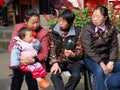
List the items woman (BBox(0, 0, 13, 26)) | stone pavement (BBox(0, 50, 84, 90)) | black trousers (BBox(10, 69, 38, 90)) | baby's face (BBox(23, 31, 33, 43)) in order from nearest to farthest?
1. baby's face (BBox(23, 31, 33, 43))
2. black trousers (BBox(10, 69, 38, 90))
3. stone pavement (BBox(0, 50, 84, 90))
4. woman (BBox(0, 0, 13, 26))

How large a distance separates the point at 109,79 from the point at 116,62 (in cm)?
48

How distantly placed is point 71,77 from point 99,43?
61 cm

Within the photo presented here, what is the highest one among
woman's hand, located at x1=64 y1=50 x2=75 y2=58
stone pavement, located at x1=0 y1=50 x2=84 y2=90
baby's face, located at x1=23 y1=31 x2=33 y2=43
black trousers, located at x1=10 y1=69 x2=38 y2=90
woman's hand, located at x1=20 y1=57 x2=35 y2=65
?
baby's face, located at x1=23 y1=31 x2=33 y2=43

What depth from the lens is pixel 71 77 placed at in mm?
4727

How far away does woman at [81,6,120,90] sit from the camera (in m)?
4.77

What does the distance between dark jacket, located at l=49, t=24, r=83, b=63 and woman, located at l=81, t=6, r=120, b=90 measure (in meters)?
0.09

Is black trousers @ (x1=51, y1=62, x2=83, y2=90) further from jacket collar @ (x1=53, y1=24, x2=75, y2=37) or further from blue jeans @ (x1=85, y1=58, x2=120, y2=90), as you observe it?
jacket collar @ (x1=53, y1=24, x2=75, y2=37)

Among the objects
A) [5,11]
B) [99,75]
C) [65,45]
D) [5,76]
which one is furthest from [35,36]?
[5,11]

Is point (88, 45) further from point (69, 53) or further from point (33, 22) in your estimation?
point (33, 22)

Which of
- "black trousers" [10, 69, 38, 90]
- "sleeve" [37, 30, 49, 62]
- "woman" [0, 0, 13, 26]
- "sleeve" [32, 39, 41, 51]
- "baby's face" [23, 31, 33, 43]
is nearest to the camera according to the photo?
"baby's face" [23, 31, 33, 43]

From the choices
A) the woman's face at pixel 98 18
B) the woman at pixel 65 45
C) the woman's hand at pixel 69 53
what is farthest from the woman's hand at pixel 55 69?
the woman's face at pixel 98 18

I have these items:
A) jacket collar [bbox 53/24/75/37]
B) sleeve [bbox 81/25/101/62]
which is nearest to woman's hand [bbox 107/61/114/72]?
sleeve [bbox 81/25/101/62]

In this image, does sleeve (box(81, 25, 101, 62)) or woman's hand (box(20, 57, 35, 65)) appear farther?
sleeve (box(81, 25, 101, 62))

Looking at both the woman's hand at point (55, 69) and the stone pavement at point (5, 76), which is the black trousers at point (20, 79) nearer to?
the woman's hand at point (55, 69)
